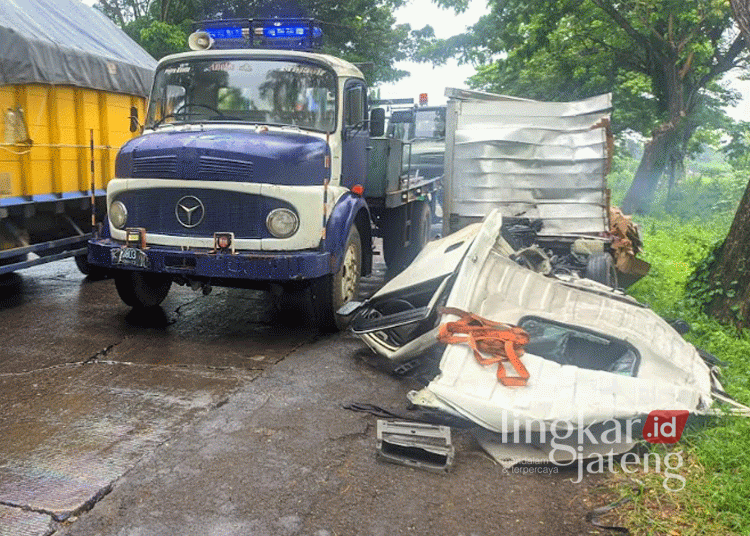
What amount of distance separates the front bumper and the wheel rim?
0.56 m

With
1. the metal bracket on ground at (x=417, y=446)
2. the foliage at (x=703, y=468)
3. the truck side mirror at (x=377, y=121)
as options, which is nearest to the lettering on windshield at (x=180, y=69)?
the truck side mirror at (x=377, y=121)

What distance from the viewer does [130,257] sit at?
6125mm

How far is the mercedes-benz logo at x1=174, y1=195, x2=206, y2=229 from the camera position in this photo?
6.08m

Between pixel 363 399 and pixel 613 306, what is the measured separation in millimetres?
2019

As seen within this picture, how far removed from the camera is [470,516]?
11.3ft

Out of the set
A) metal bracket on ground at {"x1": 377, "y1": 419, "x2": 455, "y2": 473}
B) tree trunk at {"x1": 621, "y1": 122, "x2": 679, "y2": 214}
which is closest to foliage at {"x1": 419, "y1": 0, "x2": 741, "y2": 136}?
tree trunk at {"x1": 621, "y1": 122, "x2": 679, "y2": 214}

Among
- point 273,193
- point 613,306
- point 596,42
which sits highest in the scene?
point 596,42

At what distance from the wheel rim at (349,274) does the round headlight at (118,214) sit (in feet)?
6.72

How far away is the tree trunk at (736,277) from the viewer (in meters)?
6.45

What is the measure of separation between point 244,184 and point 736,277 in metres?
4.66

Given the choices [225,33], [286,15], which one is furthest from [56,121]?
[286,15]

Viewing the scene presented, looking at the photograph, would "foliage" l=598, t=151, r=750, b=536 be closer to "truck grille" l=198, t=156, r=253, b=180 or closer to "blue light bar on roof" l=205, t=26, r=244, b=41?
"truck grille" l=198, t=156, r=253, b=180

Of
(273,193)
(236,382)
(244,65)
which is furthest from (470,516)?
(244,65)

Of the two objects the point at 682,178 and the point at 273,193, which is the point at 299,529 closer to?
the point at 273,193
